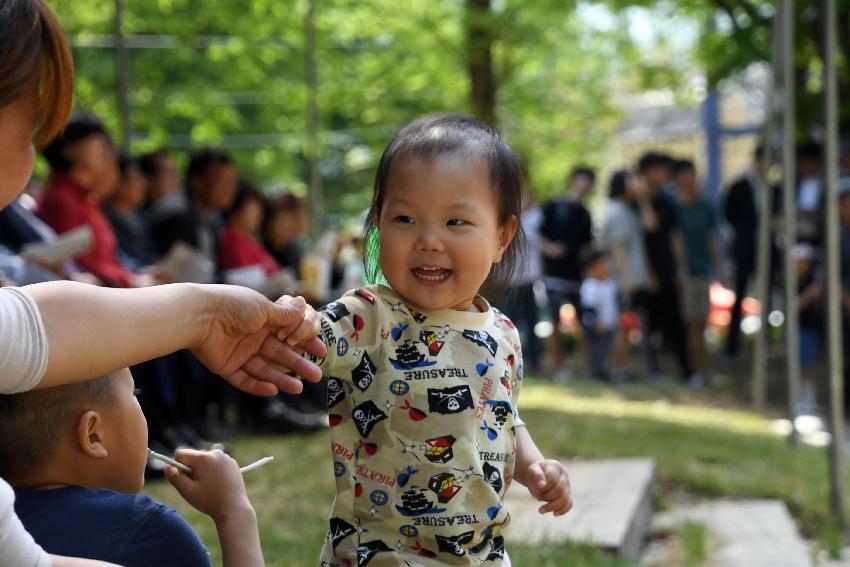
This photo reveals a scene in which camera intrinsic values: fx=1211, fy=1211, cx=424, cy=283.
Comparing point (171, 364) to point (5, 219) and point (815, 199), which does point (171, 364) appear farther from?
point (815, 199)

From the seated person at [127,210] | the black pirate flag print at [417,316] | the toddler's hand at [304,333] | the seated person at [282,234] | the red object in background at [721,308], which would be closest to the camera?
the toddler's hand at [304,333]

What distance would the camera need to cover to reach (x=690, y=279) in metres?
11.9

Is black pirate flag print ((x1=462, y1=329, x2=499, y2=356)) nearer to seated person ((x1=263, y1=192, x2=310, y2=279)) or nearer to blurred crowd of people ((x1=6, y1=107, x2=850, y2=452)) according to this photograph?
blurred crowd of people ((x1=6, y1=107, x2=850, y2=452))

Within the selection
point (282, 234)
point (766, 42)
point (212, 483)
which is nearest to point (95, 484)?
point (212, 483)

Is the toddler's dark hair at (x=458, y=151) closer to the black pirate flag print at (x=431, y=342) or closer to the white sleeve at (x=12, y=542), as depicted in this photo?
the black pirate flag print at (x=431, y=342)

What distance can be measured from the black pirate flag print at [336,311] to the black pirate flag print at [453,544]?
482 millimetres

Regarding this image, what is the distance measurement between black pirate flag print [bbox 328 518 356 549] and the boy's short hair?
2.36 feet

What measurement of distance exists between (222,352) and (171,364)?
4.62 m

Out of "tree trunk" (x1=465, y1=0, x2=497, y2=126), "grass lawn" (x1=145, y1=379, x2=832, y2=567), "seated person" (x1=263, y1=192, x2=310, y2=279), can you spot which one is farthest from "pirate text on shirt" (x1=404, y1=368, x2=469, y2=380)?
"tree trunk" (x1=465, y1=0, x2=497, y2=126)

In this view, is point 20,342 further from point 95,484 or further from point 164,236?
point 164,236

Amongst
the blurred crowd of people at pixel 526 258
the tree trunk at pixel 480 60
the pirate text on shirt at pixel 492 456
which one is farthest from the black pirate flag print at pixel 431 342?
the tree trunk at pixel 480 60

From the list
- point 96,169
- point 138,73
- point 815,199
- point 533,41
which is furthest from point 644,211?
point 138,73

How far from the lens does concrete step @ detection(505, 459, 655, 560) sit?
4.74 m

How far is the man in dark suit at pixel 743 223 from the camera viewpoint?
11.8m
